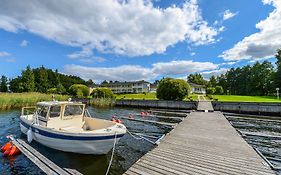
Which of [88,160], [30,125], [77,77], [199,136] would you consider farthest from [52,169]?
[77,77]

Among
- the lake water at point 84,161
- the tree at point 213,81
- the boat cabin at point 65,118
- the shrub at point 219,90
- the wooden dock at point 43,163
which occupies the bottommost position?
the lake water at point 84,161

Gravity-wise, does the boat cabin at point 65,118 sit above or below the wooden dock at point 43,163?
above

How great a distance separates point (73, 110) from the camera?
36.4ft

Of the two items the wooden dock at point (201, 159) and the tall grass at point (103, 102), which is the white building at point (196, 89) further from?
the wooden dock at point (201, 159)

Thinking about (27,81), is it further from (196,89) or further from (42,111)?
(196,89)

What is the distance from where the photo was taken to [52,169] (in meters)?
6.86

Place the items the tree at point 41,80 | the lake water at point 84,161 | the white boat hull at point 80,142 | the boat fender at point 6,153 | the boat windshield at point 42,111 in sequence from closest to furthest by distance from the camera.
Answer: the lake water at point 84,161 < the white boat hull at point 80,142 < the boat fender at point 6,153 < the boat windshield at point 42,111 < the tree at point 41,80

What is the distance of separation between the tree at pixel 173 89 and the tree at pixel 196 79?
76547mm

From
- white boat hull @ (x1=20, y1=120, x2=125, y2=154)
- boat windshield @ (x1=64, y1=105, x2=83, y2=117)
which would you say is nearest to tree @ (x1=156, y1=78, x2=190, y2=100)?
boat windshield @ (x1=64, y1=105, x2=83, y2=117)

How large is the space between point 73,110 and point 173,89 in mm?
23524

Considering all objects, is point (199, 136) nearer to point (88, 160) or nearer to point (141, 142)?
point (141, 142)

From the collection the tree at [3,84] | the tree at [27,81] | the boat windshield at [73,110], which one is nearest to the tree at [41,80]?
the tree at [27,81]

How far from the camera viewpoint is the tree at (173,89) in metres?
32.3

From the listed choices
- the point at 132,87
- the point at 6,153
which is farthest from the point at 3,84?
the point at 6,153
